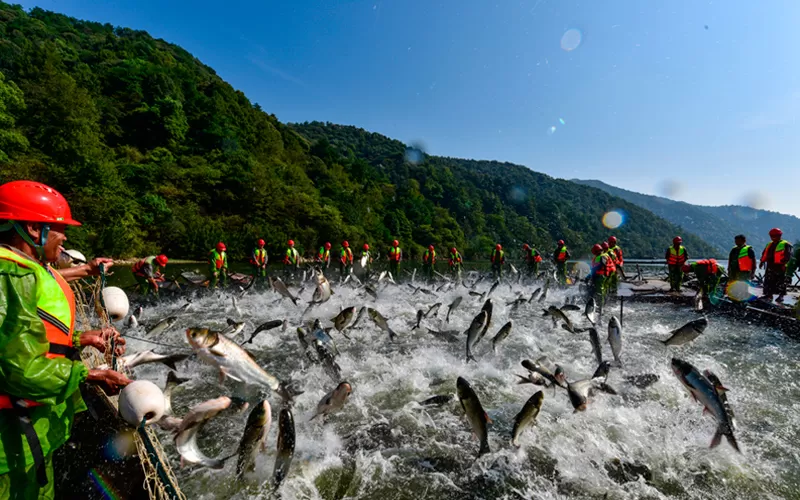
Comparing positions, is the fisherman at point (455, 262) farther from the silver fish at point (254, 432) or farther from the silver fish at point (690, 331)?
the silver fish at point (254, 432)

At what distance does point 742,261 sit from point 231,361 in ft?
53.5

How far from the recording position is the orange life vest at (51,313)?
2256mm

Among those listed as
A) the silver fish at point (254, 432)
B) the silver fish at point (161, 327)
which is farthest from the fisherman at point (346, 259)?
the silver fish at point (254, 432)

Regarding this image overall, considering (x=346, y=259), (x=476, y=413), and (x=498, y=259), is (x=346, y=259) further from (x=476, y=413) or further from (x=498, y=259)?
(x=476, y=413)

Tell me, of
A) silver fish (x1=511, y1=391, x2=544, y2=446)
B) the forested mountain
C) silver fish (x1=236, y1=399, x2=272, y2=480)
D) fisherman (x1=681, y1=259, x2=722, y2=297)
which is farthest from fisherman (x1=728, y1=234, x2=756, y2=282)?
the forested mountain

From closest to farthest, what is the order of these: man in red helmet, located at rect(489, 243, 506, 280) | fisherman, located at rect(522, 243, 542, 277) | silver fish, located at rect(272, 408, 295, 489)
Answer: silver fish, located at rect(272, 408, 295, 489) < man in red helmet, located at rect(489, 243, 506, 280) < fisherman, located at rect(522, 243, 542, 277)

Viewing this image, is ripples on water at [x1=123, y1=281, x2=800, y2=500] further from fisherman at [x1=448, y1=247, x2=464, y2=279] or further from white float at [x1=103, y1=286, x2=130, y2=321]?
fisherman at [x1=448, y1=247, x2=464, y2=279]

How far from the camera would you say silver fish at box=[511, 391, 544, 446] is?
4.66 metres

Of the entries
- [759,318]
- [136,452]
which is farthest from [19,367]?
[759,318]

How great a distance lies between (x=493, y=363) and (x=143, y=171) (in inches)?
2043

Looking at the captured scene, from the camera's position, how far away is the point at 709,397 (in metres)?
4.54

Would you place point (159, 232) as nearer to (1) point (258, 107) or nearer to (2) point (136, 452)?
(2) point (136, 452)

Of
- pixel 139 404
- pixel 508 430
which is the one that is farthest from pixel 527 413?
pixel 139 404

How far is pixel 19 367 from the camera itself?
2049 millimetres
